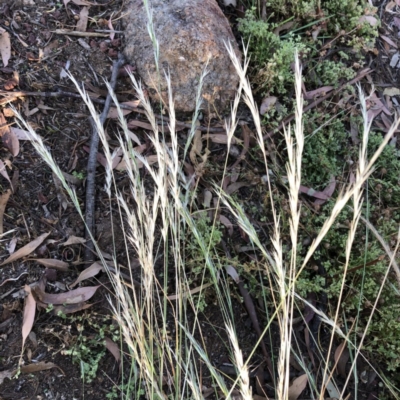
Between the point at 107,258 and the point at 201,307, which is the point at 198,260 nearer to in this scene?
the point at 201,307

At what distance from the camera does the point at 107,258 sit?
2.07 m

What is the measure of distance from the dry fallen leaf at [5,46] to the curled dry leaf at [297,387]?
2.00 metres

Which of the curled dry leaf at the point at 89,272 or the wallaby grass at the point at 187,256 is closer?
the wallaby grass at the point at 187,256

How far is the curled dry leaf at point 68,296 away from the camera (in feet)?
6.26

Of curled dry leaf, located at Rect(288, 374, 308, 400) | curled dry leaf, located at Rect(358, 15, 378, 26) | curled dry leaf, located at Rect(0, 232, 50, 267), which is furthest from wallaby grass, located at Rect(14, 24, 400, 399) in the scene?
curled dry leaf, located at Rect(358, 15, 378, 26)

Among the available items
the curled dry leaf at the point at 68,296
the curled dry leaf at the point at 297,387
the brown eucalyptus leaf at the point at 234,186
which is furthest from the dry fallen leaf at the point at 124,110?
the curled dry leaf at the point at 297,387

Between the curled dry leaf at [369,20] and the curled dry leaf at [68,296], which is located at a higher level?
the curled dry leaf at [369,20]

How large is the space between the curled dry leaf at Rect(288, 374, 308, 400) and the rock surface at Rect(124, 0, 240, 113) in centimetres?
136

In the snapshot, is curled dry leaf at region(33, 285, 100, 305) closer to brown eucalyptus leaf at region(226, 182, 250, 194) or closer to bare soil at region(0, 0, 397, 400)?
bare soil at region(0, 0, 397, 400)

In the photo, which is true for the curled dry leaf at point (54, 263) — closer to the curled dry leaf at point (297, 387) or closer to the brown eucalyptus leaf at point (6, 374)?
the brown eucalyptus leaf at point (6, 374)

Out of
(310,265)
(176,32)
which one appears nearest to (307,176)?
(310,265)

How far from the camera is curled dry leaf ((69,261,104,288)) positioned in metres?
1.98

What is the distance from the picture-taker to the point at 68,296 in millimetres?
1941

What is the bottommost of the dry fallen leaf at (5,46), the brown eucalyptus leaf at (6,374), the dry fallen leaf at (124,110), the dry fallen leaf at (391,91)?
the brown eucalyptus leaf at (6,374)
